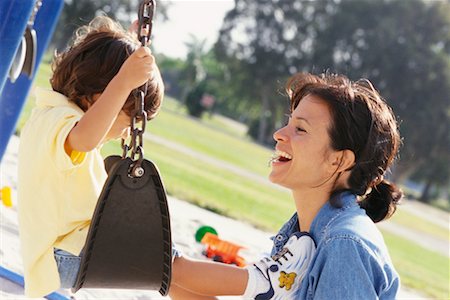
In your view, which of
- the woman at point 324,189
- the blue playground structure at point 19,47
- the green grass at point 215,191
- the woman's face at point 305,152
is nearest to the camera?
the woman at point 324,189

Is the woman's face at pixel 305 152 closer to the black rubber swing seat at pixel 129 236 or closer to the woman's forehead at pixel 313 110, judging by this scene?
the woman's forehead at pixel 313 110

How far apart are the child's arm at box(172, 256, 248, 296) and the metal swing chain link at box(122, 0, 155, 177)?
1.50 ft

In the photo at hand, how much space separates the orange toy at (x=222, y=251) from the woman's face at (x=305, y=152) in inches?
88.8

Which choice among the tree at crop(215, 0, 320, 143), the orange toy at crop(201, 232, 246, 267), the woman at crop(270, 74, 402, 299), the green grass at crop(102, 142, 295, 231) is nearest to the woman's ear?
the woman at crop(270, 74, 402, 299)

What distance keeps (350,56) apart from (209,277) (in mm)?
33296

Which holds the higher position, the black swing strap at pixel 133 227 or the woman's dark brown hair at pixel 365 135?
the woman's dark brown hair at pixel 365 135

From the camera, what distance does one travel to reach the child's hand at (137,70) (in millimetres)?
1712

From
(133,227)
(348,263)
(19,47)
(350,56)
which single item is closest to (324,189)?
(348,263)

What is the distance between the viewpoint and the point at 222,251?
431 cm

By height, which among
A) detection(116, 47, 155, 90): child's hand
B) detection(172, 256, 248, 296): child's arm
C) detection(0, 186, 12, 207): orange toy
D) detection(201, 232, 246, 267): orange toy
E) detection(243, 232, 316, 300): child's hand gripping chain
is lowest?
detection(0, 186, 12, 207): orange toy

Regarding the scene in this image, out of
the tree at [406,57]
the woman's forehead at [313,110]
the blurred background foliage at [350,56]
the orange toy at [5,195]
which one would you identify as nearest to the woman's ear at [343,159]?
the woman's forehead at [313,110]

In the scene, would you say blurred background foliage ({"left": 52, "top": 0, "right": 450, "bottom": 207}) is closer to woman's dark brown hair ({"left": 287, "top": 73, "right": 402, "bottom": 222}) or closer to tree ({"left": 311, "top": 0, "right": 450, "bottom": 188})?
tree ({"left": 311, "top": 0, "right": 450, "bottom": 188})

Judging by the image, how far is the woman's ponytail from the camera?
7.05 ft

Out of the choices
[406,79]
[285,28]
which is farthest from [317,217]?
[285,28]
